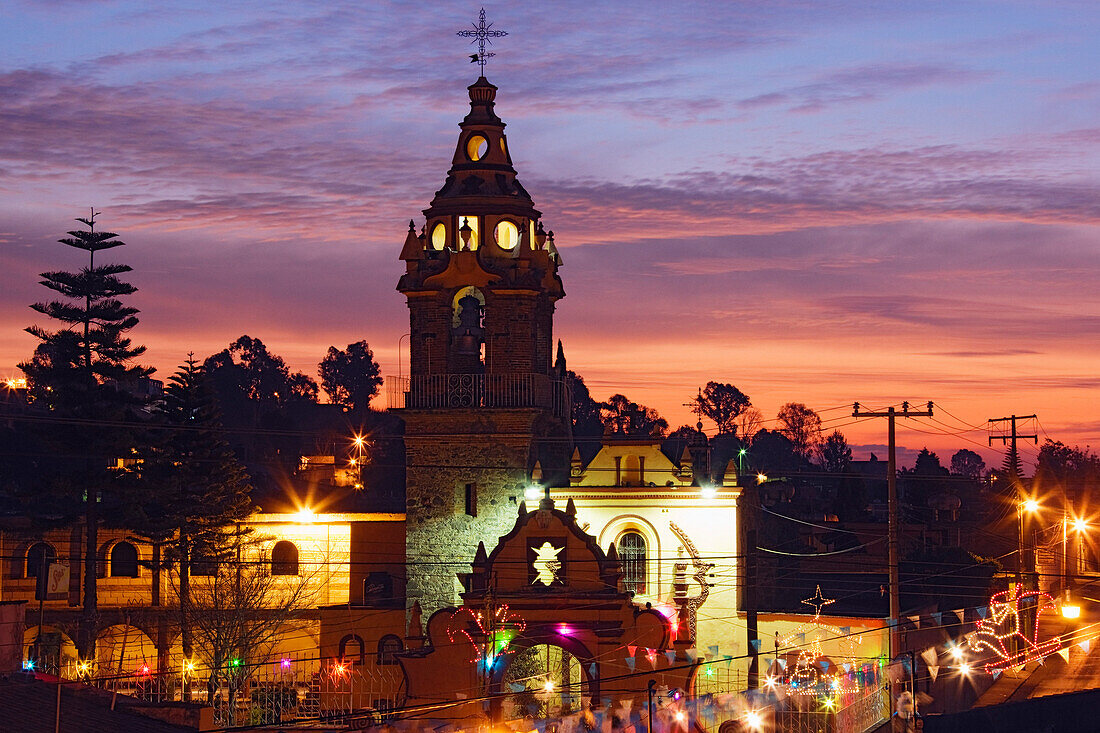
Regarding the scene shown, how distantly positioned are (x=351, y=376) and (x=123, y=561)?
313 ft

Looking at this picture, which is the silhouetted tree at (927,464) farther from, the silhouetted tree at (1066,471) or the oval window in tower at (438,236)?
the oval window in tower at (438,236)

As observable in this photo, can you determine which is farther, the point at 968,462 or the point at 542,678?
the point at 968,462

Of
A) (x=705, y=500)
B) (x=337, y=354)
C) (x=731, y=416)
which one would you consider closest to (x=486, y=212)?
(x=705, y=500)

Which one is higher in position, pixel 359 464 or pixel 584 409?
pixel 584 409

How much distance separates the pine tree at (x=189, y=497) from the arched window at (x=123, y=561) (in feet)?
5.19

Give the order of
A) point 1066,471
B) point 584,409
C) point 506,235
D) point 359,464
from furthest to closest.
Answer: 1. point 584,409
2. point 1066,471
3. point 359,464
4. point 506,235

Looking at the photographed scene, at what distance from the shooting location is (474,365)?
169ft

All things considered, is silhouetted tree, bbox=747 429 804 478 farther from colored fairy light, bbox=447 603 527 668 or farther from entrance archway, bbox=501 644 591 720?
colored fairy light, bbox=447 603 527 668

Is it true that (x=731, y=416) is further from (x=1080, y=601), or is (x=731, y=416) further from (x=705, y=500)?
(x=705, y=500)

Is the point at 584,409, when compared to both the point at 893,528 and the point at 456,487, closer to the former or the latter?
the point at 456,487

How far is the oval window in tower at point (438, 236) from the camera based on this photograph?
170ft

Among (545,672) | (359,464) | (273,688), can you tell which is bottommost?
(273,688)

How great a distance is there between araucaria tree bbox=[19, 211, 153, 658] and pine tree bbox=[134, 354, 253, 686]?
145cm

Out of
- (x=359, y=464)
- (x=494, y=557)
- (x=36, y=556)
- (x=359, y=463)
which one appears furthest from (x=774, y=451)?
(x=494, y=557)
